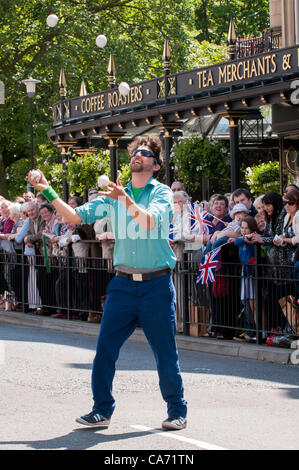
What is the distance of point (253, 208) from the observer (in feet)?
38.9

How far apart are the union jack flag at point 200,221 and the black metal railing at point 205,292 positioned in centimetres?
33

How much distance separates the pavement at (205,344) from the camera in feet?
33.4

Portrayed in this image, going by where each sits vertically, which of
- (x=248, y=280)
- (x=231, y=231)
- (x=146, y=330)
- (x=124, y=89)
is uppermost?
(x=124, y=89)

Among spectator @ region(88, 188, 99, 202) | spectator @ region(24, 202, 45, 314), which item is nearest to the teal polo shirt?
spectator @ region(88, 188, 99, 202)

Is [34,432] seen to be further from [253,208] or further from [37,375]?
[253,208]

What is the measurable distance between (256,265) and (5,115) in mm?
24898

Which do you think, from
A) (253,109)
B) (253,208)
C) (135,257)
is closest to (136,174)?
(135,257)

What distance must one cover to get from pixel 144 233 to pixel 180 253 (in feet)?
19.4

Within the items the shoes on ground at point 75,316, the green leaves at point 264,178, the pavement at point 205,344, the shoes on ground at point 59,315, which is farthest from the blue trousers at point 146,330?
the green leaves at point 264,178

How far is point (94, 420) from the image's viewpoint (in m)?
6.56

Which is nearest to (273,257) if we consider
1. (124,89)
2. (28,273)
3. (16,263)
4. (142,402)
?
(142,402)

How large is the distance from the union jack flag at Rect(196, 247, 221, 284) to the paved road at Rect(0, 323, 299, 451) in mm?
974

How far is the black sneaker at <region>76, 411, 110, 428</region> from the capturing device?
6559 millimetres

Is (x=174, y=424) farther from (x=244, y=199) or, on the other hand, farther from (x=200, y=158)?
(x=200, y=158)
